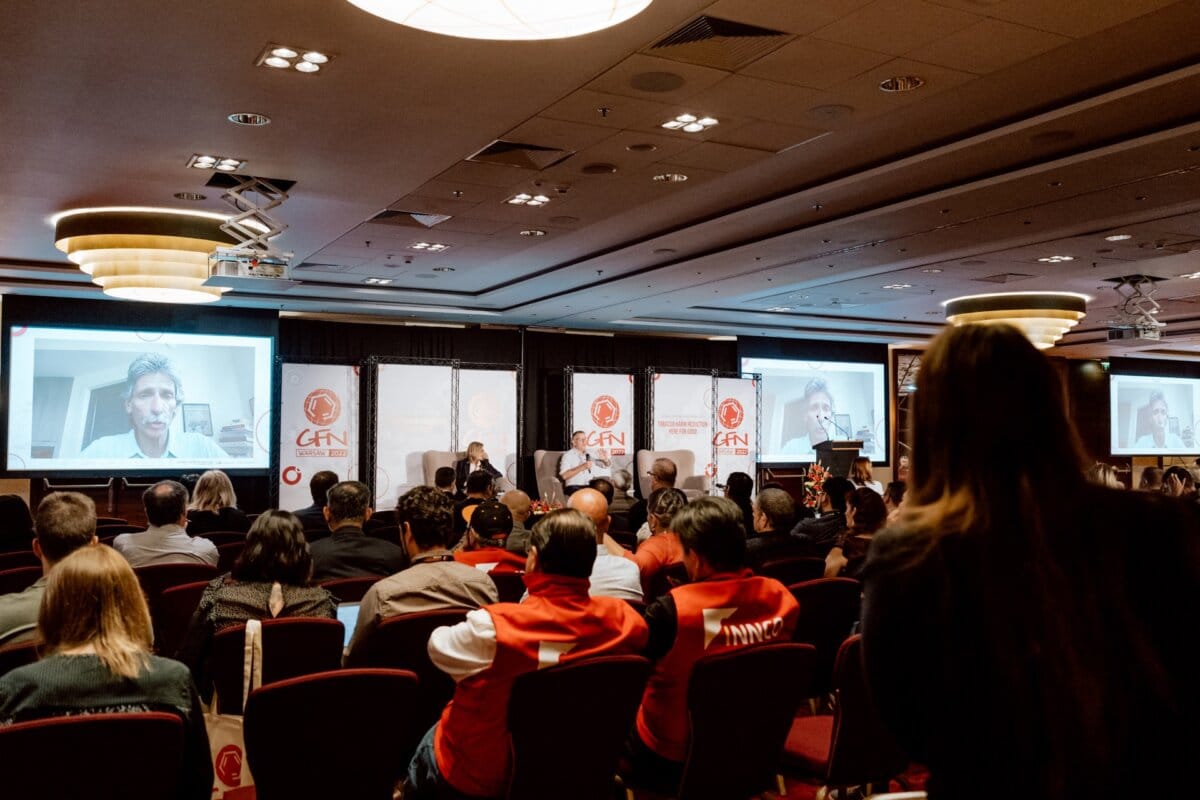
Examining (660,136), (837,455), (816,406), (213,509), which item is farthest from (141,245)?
(816,406)

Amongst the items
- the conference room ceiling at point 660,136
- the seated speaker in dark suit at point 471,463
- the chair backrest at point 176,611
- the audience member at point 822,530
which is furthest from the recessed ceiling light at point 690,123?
the seated speaker in dark suit at point 471,463

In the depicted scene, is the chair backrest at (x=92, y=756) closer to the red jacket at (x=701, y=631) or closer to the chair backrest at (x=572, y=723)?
the chair backrest at (x=572, y=723)

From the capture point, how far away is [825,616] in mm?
4430

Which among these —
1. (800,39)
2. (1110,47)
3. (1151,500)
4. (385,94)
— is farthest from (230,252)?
(1151,500)

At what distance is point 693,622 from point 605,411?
11666 mm

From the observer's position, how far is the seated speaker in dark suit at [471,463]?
12.8m

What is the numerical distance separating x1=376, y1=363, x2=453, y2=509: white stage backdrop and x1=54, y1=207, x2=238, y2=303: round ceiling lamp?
4876mm

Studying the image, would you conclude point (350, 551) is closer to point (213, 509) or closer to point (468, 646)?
point (468, 646)

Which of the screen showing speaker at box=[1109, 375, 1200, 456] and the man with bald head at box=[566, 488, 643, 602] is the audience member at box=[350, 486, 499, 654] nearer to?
the man with bald head at box=[566, 488, 643, 602]

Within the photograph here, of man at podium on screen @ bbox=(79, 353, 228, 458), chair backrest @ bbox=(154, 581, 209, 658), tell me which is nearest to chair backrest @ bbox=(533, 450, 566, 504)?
man at podium on screen @ bbox=(79, 353, 228, 458)

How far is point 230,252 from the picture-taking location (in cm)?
738

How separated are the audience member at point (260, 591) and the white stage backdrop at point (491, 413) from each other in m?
10.1

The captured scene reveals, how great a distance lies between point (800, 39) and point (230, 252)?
4.77m

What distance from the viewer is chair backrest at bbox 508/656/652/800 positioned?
8.92 ft
